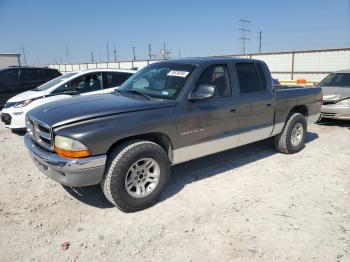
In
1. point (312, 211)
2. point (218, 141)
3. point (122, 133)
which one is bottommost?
point (312, 211)

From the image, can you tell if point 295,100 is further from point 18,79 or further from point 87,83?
point 18,79

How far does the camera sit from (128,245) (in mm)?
3273

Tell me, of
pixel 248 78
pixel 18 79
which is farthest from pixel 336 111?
pixel 18 79

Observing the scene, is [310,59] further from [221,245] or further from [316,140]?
[221,245]

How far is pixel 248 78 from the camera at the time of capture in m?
5.24

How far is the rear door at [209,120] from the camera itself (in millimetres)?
4266

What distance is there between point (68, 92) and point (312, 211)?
6470 mm

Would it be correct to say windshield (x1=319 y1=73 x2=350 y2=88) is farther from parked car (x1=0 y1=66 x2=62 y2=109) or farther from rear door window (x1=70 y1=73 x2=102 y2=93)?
parked car (x1=0 y1=66 x2=62 y2=109)

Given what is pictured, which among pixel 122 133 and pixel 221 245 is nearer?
pixel 221 245

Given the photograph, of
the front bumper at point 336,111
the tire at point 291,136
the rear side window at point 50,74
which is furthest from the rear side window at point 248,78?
the rear side window at point 50,74

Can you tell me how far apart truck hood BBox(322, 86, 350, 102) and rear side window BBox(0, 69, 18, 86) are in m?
10.2

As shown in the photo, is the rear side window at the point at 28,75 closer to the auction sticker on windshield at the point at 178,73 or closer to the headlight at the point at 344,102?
the auction sticker on windshield at the point at 178,73

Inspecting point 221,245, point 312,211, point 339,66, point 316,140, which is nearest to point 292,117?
point 316,140

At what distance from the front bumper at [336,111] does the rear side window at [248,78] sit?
4252mm
